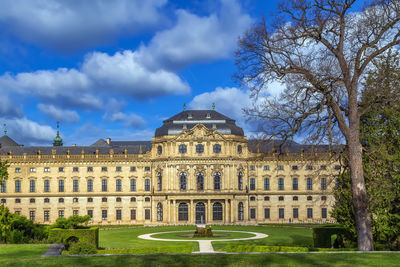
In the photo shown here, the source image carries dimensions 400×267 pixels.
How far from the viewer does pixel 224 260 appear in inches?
796

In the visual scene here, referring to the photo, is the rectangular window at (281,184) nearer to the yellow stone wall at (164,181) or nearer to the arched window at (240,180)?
the yellow stone wall at (164,181)

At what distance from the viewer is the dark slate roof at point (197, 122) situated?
78062 millimetres

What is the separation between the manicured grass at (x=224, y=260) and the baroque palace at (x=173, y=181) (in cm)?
5564

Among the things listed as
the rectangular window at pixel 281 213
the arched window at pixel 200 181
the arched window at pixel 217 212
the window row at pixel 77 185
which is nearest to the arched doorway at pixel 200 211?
the arched window at pixel 217 212

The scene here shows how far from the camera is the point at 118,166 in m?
80.6

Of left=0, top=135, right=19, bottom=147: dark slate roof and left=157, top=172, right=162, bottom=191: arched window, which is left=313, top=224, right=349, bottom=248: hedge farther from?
left=0, top=135, right=19, bottom=147: dark slate roof

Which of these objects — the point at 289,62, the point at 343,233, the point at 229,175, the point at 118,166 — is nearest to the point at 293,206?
the point at 229,175

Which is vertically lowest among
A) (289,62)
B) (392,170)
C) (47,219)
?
(47,219)

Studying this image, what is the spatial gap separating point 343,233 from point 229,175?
151 feet

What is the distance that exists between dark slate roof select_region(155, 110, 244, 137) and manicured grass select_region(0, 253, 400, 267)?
2233 inches

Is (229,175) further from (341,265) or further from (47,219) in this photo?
(341,265)

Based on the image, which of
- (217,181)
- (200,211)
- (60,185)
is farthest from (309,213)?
(60,185)

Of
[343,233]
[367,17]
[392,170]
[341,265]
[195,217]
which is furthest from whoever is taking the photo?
[195,217]

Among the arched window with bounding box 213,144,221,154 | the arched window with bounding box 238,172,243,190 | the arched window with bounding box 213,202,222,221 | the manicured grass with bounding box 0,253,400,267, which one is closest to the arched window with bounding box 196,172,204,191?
the arched window with bounding box 213,202,222,221
